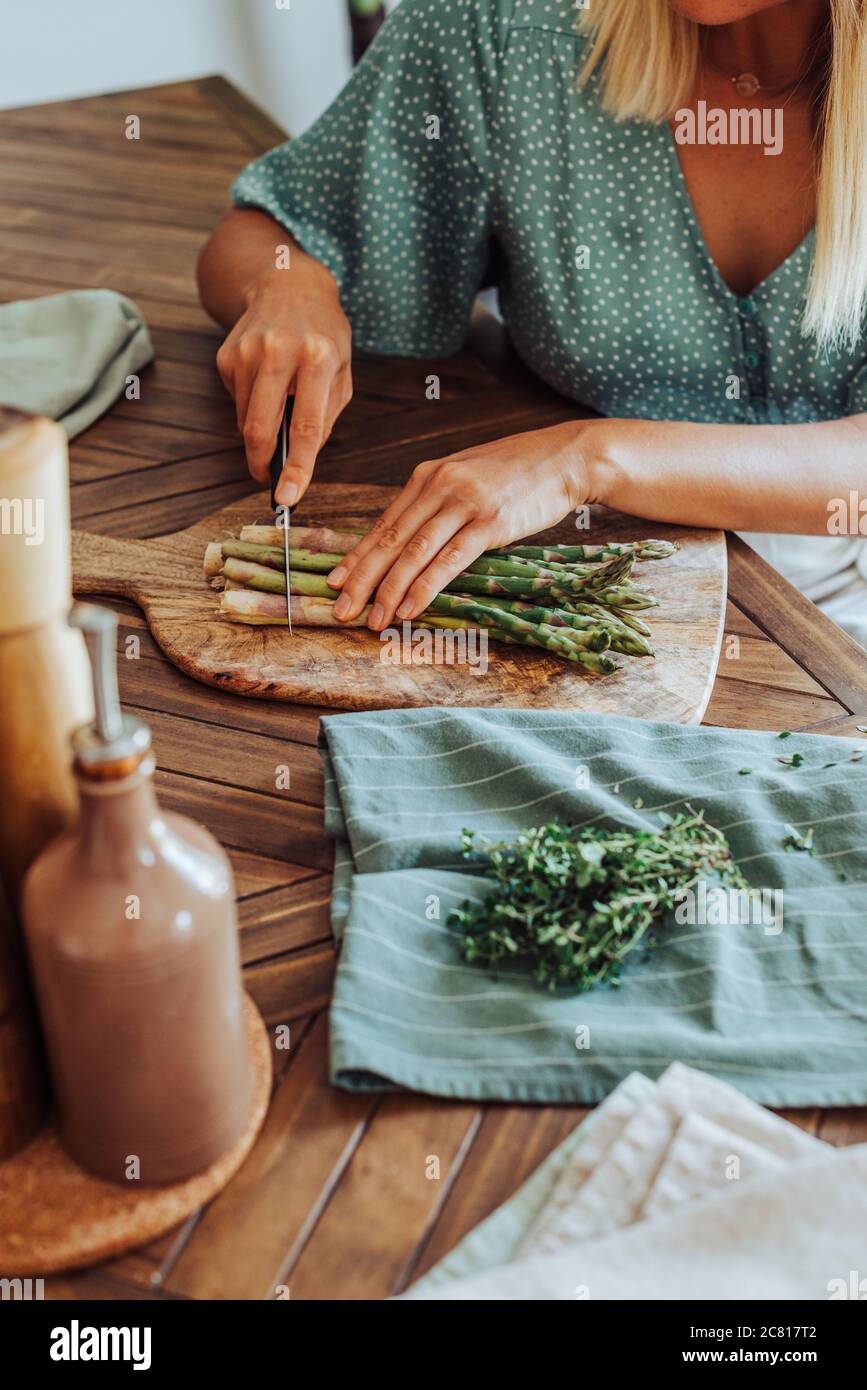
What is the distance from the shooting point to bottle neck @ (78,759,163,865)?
57 cm

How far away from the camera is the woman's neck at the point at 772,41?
54.4 inches

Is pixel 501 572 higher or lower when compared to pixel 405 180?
lower

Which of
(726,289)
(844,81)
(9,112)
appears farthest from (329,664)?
(9,112)

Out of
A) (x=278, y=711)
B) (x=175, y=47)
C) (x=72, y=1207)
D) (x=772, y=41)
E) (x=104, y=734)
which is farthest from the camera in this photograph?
(x=175, y=47)

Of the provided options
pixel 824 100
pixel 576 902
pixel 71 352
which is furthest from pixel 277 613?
pixel 824 100

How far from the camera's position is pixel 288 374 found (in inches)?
52.1

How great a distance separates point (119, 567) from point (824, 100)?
0.88 meters

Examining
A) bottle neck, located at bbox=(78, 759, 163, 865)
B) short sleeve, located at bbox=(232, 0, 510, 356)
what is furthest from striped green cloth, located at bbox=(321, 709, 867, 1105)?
short sleeve, located at bbox=(232, 0, 510, 356)

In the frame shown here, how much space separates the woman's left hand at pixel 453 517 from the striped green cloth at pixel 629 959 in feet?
0.59

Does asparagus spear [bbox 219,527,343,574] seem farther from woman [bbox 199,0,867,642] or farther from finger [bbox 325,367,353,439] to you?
finger [bbox 325,367,353,439]

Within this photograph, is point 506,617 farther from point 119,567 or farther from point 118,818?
point 118,818

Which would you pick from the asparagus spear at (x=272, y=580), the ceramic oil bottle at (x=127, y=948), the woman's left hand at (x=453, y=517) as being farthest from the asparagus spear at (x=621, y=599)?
the ceramic oil bottle at (x=127, y=948)
